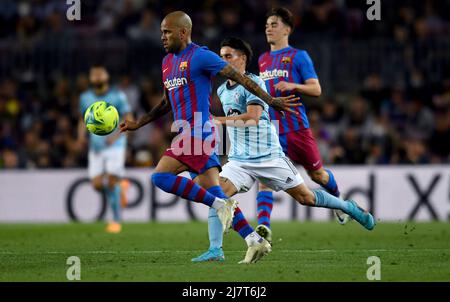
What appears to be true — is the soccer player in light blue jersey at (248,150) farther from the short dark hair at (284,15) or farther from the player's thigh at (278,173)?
the short dark hair at (284,15)

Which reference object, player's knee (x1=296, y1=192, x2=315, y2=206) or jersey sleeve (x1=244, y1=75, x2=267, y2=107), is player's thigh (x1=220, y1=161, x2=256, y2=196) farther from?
jersey sleeve (x1=244, y1=75, x2=267, y2=107)

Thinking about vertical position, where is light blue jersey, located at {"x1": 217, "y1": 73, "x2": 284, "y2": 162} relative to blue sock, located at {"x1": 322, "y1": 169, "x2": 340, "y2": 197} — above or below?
above

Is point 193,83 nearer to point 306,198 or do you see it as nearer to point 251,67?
point 306,198

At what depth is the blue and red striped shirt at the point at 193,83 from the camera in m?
9.05

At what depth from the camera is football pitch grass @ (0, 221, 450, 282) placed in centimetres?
816

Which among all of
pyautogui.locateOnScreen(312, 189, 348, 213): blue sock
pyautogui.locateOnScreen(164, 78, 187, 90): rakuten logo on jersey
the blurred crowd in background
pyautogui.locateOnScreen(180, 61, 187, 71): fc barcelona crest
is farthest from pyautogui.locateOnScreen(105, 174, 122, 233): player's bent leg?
pyautogui.locateOnScreen(180, 61, 187, 71): fc barcelona crest

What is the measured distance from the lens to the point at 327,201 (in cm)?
1012

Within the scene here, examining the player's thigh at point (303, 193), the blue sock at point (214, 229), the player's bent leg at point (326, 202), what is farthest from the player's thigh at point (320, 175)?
the blue sock at point (214, 229)

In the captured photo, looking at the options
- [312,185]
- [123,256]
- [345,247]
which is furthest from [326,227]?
[123,256]

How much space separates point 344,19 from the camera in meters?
20.0

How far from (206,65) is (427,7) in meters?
12.0

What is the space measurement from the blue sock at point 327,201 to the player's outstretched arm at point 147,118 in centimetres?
176

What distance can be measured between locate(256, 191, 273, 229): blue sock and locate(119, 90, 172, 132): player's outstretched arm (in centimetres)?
172
